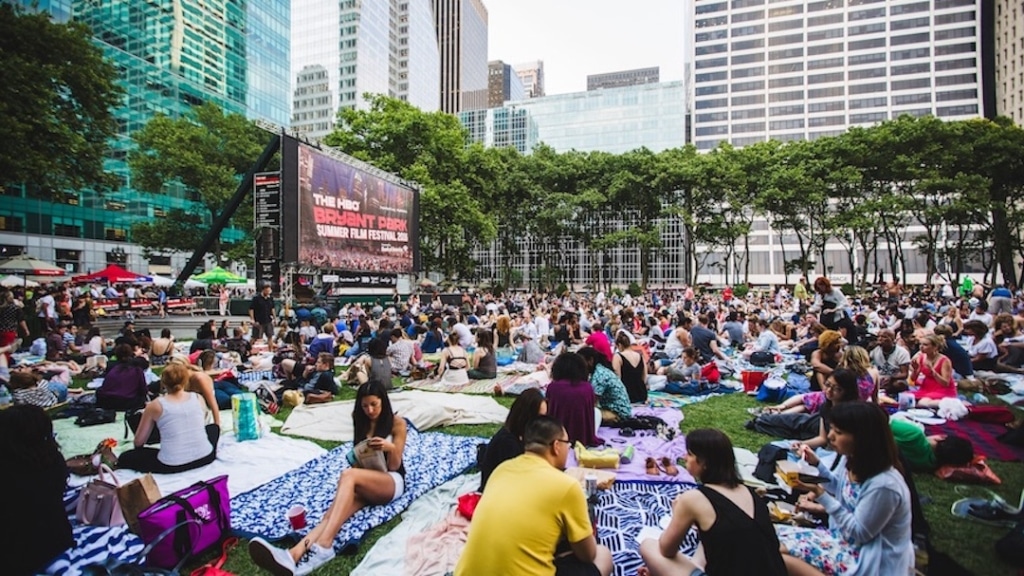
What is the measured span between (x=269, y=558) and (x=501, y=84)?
184353 mm

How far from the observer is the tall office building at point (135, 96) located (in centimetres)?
3928

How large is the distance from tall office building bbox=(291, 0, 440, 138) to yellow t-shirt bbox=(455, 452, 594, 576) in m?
90.1

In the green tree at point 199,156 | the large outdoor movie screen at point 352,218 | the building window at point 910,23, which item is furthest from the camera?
the building window at point 910,23

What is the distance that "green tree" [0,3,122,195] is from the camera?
15.1 meters

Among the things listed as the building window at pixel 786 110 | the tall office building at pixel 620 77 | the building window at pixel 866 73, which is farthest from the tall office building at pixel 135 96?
the tall office building at pixel 620 77

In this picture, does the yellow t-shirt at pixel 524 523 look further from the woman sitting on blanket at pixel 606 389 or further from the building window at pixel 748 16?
the building window at pixel 748 16

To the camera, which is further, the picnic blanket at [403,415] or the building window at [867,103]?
the building window at [867,103]

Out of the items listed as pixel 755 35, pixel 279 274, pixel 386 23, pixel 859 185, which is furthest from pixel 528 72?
pixel 279 274

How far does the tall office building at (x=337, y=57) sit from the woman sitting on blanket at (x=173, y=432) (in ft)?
285

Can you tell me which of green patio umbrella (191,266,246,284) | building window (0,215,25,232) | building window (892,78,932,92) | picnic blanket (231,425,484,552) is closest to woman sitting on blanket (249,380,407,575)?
picnic blanket (231,425,484,552)

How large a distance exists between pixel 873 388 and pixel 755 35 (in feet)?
279

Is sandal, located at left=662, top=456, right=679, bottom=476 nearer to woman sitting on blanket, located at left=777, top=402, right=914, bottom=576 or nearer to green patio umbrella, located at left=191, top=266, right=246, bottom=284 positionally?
woman sitting on blanket, located at left=777, top=402, right=914, bottom=576

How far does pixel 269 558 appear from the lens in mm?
3244

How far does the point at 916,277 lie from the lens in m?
61.3
